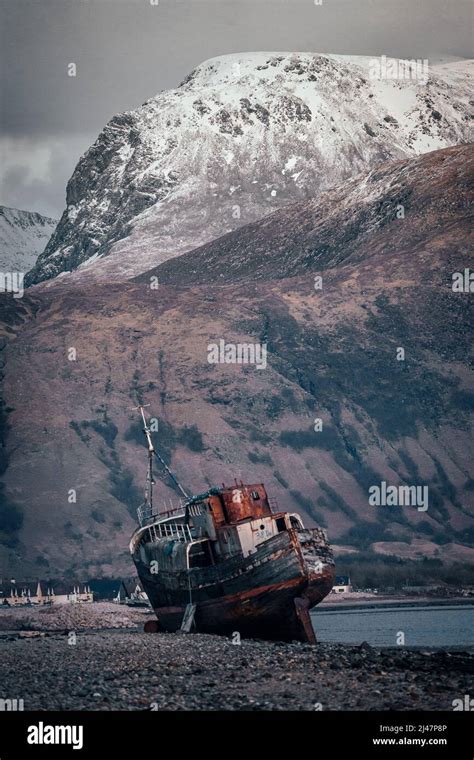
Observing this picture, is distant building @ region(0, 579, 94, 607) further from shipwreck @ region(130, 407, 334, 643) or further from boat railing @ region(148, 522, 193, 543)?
shipwreck @ region(130, 407, 334, 643)

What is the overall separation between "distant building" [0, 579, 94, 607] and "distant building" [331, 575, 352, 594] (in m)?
35.7

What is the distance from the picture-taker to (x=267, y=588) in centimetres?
7750

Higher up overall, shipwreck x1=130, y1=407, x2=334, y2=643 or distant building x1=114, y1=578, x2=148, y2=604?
shipwreck x1=130, y1=407, x2=334, y2=643

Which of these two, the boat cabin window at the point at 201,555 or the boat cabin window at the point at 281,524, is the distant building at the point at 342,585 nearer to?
the boat cabin window at the point at 201,555

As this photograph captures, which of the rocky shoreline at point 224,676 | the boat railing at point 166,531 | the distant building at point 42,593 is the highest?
the boat railing at point 166,531

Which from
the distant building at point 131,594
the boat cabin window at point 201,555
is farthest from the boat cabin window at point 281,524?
the distant building at point 131,594

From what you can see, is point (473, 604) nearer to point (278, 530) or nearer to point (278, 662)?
point (278, 530)

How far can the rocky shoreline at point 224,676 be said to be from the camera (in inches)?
1948

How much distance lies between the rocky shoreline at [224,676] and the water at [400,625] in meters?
18.6

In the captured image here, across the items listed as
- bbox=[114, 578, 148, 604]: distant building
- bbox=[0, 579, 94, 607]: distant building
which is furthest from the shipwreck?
bbox=[0, 579, 94, 607]: distant building

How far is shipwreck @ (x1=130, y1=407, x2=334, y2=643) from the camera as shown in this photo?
3049 inches

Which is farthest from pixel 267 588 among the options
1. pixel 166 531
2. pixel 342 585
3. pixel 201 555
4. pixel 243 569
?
pixel 342 585

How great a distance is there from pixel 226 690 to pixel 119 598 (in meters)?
123
